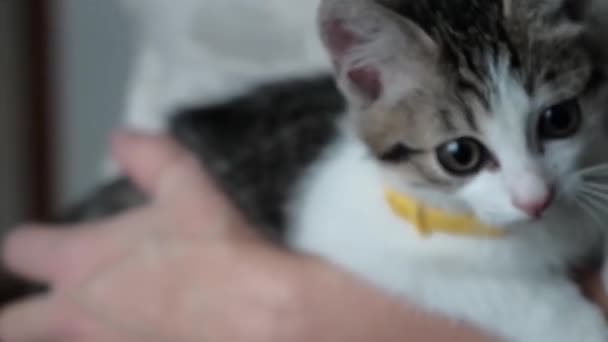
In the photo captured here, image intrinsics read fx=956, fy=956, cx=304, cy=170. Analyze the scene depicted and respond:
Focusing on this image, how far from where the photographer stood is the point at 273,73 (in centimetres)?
119

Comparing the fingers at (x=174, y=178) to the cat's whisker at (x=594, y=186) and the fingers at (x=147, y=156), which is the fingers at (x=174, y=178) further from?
the cat's whisker at (x=594, y=186)

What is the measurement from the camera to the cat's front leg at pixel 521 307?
0.87 metres

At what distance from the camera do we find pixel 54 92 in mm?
2094

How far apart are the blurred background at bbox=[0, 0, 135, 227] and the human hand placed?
2.87 ft

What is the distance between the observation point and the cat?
0.80 meters

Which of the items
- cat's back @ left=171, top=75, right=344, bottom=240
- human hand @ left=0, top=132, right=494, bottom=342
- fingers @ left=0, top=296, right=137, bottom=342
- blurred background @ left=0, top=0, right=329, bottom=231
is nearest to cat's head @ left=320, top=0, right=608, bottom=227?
human hand @ left=0, top=132, right=494, bottom=342

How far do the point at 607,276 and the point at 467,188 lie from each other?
0.55 ft

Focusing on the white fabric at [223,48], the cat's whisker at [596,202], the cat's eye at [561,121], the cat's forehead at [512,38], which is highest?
the white fabric at [223,48]

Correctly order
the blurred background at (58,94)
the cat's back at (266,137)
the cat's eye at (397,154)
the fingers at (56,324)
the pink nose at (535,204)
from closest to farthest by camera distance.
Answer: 1. the pink nose at (535,204)
2. the cat's eye at (397,154)
3. the fingers at (56,324)
4. the cat's back at (266,137)
5. the blurred background at (58,94)

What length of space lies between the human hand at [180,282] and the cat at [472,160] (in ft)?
0.13

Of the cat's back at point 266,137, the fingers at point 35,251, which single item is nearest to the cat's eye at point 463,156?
the cat's back at point 266,137

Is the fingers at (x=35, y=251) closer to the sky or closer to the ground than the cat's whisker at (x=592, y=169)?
closer to the sky

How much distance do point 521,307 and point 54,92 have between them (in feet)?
4.78

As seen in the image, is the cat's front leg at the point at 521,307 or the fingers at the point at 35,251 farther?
the fingers at the point at 35,251
